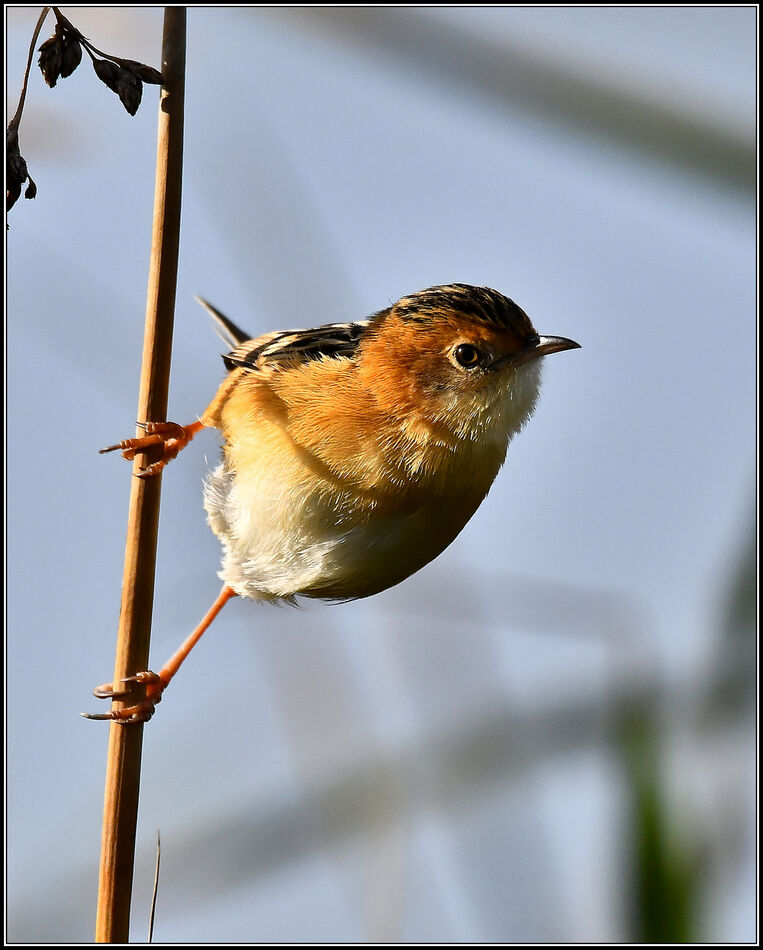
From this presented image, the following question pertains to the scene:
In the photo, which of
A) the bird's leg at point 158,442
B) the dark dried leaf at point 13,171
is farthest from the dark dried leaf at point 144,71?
the bird's leg at point 158,442

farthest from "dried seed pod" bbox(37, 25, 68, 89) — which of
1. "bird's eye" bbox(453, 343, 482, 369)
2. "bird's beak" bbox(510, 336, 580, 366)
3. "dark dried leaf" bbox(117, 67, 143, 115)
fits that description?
"bird's beak" bbox(510, 336, 580, 366)

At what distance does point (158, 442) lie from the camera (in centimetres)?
295

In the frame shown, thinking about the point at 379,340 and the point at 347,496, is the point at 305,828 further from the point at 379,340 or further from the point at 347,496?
the point at 379,340

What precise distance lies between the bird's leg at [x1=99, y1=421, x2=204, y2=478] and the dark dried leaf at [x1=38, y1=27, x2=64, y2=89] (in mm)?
923

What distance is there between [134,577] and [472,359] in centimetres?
145

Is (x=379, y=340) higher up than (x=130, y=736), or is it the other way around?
(x=379, y=340)

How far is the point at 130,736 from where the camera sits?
8.27 ft

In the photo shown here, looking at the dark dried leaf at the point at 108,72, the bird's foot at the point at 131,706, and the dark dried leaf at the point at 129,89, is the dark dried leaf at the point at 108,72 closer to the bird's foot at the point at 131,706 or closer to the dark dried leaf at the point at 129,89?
the dark dried leaf at the point at 129,89

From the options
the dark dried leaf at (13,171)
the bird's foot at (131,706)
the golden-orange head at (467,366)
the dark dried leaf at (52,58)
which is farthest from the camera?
the golden-orange head at (467,366)

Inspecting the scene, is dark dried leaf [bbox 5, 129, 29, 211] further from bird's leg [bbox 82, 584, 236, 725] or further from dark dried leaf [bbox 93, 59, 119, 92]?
bird's leg [bbox 82, 584, 236, 725]

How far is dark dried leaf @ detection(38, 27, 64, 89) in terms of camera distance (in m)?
2.16

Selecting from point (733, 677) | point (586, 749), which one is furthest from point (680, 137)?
point (586, 749)

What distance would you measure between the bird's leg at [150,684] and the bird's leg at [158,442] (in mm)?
607

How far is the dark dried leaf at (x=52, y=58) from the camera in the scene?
2160mm
